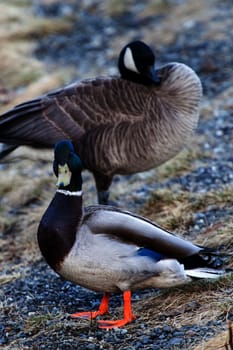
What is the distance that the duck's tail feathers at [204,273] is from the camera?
517 cm

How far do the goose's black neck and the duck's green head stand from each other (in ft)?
0.19

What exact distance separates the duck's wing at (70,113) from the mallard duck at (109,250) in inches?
79.9

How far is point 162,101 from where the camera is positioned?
7.30m

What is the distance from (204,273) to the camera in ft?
→ 17.1

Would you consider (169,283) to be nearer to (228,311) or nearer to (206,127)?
(228,311)

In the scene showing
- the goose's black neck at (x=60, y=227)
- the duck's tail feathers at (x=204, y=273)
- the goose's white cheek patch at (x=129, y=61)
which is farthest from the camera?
the goose's white cheek patch at (x=129, y=61)

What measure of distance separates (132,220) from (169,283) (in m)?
0.45

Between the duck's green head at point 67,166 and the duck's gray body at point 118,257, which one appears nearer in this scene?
the duck's gray body at point 118,257

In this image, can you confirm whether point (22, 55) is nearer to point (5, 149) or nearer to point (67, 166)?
point (5, 149)

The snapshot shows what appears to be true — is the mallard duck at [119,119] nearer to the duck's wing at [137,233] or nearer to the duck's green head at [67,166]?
the duck's green head at [67,166]

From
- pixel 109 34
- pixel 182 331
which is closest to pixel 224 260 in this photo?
pixel 182 331

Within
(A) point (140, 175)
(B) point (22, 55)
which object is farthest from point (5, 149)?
(B) point (22, 55)

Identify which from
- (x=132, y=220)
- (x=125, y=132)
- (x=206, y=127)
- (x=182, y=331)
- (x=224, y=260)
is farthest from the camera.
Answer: (x=206, y=127)

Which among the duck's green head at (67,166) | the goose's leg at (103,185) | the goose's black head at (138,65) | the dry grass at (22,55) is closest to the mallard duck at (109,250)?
the duck's green head at (67,166)
